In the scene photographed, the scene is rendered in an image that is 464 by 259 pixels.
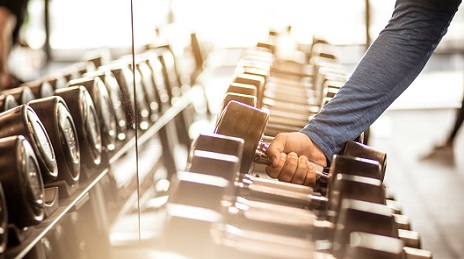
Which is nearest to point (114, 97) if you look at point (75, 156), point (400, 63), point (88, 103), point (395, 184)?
point (88, 103)

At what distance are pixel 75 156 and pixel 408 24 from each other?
0.73 meters

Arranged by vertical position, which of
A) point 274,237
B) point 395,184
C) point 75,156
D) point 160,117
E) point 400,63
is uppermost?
point 400,63

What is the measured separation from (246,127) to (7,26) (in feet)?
10.9

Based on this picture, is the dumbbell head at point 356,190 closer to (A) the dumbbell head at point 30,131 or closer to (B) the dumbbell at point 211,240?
(B) the dumbbell at point 211,240

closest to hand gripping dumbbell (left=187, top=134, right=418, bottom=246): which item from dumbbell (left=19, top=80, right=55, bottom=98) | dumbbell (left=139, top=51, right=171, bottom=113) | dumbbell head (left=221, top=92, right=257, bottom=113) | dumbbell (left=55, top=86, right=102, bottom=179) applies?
dumbbell head (left=221, top=92, right=257, bottom=113)

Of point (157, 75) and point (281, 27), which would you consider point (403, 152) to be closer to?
point (281, 27)

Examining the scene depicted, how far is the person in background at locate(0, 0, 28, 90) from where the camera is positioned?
3.86 metres

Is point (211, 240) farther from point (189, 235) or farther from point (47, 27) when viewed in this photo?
point (47, 27)

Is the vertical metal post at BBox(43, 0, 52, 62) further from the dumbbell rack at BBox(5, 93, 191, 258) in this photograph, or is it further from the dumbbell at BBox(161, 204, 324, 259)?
the dumbbell at BBox(161, 204, 324, 259)

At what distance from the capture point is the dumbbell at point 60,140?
129 centimetres

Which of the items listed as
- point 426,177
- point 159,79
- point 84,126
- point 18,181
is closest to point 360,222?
point 18,181

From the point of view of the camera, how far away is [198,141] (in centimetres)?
80

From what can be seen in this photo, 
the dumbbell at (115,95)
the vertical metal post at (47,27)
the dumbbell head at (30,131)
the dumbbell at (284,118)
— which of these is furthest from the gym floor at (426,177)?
the vertical metal post at (47,27)

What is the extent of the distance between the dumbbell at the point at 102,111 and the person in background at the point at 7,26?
89.2 inches
